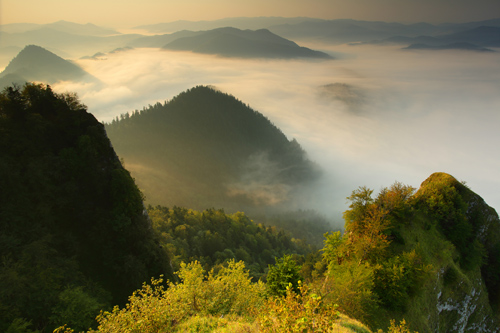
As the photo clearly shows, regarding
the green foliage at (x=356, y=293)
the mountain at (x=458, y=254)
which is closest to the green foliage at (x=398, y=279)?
the green foliage at (x=356, y=293)

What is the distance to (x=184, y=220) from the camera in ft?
410

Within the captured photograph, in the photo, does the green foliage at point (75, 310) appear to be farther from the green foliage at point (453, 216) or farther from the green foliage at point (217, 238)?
the green foliage at point (217, 238)

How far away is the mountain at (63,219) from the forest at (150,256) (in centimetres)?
14

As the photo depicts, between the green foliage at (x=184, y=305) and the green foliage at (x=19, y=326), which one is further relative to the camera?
the green foliage at (x=19, y=326)

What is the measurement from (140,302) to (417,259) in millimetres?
33415

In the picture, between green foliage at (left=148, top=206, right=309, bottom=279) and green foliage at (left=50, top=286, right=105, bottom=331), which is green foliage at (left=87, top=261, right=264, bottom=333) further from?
green foliage at (left=148, top=206, right=309, bottom=279)

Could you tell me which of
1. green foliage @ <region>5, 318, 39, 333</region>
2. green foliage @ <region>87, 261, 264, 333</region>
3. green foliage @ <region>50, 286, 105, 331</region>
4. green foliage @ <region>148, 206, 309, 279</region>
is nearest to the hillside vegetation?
green foliage @ <region>87, 261, 264, 333</region>

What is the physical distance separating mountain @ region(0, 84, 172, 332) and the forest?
0.14 meters

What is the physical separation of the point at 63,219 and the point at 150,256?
43.0 ft

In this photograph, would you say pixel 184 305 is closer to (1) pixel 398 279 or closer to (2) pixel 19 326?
(2) pixel 19 326

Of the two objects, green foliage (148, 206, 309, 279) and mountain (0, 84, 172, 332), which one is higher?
mountain (0, 84, 172, 332)

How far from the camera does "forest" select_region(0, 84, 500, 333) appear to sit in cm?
2680

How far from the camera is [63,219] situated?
122 ft

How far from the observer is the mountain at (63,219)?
28.7 m
